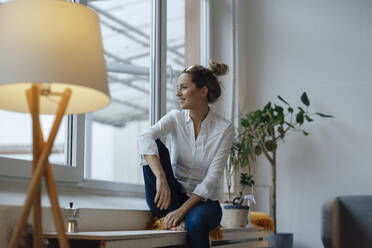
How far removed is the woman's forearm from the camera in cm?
264

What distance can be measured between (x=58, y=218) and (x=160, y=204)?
4.14 ft

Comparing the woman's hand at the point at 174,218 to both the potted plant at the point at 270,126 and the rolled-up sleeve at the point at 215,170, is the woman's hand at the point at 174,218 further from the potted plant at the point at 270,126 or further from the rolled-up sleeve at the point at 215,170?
the potted plant at the point at 270,126

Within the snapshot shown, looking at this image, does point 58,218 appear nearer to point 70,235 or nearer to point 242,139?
point 70,235

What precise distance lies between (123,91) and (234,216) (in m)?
1.12

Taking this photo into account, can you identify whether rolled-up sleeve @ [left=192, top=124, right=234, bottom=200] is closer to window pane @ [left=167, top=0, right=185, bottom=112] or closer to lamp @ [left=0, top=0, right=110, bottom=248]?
window pane @ [left=167, top=0, right=185, bottom=112]

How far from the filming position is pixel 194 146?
9.63ft

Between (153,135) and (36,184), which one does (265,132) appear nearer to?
(153,135)

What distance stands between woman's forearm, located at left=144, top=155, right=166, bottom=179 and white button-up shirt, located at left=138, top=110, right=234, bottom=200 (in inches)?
5.0

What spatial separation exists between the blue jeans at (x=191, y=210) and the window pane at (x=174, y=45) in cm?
119

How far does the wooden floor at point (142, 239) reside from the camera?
1.91 meters

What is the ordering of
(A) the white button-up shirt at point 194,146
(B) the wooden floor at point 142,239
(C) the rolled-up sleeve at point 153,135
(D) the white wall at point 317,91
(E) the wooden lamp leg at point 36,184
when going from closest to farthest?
(E) the wooden lamp leg at point 36,184
(B) the wooden floor at point 142,239
(C) the rolled-up sleeve at point 153,135
(A) the white button-up shirt at point 194,146
(D) the white wall at point 317,91

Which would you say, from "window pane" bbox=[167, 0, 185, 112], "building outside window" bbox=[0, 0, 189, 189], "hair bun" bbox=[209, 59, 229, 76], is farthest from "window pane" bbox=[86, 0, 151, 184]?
"hair bun" bbox=[209, 59, 229, 76]

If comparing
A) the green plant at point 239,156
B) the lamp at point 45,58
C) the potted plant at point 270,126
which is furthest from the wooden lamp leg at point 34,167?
the potted plant at point 270,126

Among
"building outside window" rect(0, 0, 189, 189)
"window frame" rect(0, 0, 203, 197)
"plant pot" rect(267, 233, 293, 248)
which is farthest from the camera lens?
"plant pot" rect(267, 233, 293, 248)
